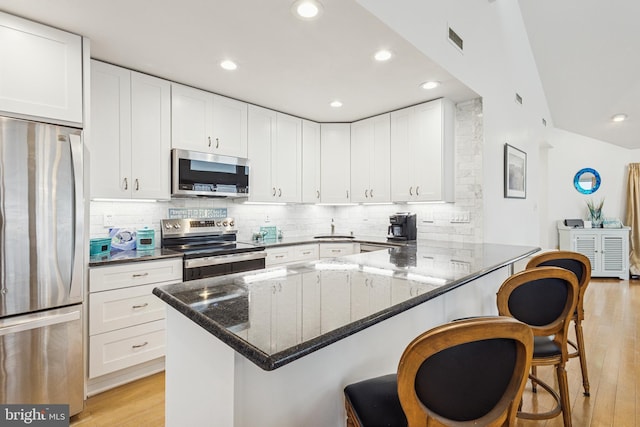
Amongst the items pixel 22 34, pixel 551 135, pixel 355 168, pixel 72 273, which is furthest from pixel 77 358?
pixel 551 135

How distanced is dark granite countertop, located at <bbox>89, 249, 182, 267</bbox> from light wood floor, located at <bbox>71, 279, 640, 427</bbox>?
945mm

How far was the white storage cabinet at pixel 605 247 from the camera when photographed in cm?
564

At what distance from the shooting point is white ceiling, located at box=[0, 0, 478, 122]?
188 cm

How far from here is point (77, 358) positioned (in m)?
1.96

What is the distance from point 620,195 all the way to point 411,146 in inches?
213

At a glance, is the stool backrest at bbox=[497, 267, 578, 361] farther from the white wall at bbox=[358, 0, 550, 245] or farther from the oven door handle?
the oven door handle

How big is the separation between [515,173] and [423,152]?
1484mm

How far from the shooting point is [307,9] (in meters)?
1.87

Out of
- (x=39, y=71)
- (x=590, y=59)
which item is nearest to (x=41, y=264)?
(x=39, y=71)

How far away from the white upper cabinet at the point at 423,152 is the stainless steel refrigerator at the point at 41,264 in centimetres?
302

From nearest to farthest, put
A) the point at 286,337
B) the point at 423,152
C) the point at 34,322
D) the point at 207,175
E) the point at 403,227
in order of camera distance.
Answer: the point at 286,337 < the point at 34,322 < the point at 207,175 < the point at 423,152 < the point at 403,227

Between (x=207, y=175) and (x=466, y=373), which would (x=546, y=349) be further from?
(x=207, y=175)

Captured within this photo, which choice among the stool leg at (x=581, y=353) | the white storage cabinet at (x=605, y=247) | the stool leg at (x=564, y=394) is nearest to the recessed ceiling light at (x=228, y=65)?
the stool leg at (x=564, y=394)

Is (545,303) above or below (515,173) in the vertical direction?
below
